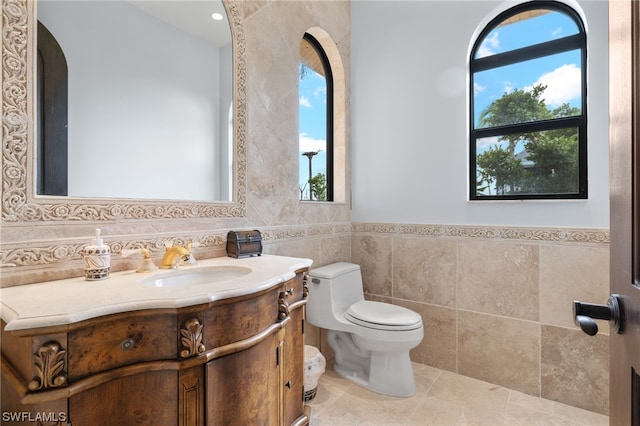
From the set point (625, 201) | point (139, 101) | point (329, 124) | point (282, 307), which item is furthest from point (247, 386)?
point (329, 124)

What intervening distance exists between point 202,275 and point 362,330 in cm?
104

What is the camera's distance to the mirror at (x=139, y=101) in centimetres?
113

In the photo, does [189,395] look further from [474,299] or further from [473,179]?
[473,179]

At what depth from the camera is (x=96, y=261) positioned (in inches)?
41.6

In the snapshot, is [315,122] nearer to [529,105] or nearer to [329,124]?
[329,124]

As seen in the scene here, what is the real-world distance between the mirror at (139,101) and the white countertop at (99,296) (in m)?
0.36

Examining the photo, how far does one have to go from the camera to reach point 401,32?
2.38 metres

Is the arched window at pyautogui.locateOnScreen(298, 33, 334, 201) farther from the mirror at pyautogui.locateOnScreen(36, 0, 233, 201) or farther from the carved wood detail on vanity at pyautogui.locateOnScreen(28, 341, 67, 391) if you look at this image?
the carved wood detail on vanity at pyautogui.locateOnScreen(28, 341, 67, 391)

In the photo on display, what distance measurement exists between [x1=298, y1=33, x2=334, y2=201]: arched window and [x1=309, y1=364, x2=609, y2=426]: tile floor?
53.9 inches

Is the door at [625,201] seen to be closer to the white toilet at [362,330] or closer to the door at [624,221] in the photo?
the door at [624,221]

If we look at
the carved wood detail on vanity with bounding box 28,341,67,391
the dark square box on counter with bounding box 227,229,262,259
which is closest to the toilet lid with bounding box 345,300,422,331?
the dark square box on counter with bounding box 227,229,262,259

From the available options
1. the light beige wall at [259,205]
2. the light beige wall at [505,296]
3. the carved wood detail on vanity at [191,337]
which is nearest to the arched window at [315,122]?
the light beige wall at [259,205]

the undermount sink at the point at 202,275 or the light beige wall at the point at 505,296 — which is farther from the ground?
the undermount sink at the point at 202,275

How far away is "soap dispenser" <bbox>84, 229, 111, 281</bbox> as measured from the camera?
41.4 inches
